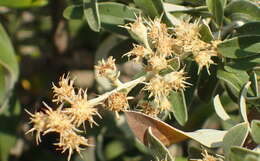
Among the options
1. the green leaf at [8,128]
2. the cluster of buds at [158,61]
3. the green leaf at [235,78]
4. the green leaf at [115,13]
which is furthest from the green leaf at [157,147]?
the green leaf at [8,128]

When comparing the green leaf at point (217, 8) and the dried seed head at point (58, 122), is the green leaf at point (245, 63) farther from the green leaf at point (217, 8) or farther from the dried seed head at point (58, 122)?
the dried seed head at point (58, 122)

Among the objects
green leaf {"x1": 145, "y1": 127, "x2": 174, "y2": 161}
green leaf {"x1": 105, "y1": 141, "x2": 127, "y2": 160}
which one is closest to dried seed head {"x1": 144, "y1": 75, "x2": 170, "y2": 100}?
green leaf {"x1": 145, "y1": 127, "x2": 174, "y2": 161}

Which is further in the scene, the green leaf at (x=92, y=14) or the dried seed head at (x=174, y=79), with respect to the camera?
the green leaf at (x=92, y=14)

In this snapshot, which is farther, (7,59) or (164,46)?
(7,59)

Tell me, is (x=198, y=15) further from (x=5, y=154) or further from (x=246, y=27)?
(x=5, y=154)

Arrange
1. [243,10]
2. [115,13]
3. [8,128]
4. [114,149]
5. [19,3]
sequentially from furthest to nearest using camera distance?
1. [114,149]
2. [8,128]
3. [19,3]
4. [115,13]
5. [243,10]

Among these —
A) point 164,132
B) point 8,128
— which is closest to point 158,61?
point 164,132

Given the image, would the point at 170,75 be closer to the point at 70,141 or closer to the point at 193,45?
the point at 193,45

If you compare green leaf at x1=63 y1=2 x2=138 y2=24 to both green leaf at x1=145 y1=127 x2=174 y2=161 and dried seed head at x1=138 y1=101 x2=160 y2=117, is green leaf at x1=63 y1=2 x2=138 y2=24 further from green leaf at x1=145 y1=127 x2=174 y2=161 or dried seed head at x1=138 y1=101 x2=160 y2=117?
green leaf at x1=145 y1=127 x2=174 y2=161
